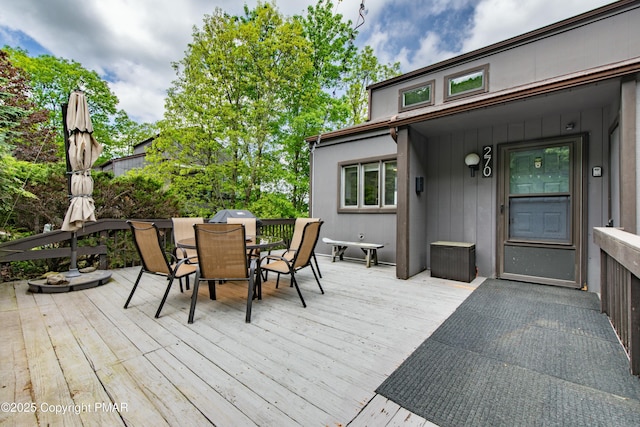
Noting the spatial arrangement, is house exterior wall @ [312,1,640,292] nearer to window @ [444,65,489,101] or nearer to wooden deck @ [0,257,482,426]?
window @ [444,65,489,101]

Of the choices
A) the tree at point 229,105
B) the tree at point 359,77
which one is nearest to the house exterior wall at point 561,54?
the tree at point 229,105

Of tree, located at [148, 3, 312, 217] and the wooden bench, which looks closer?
the wooden bench

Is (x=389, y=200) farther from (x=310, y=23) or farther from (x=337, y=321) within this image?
(x=310, y=23)

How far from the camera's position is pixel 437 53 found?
28.7 feet

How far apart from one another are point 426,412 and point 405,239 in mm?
3038

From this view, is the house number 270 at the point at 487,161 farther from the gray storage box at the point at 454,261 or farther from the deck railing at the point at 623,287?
the deck railing at the point at 623,287

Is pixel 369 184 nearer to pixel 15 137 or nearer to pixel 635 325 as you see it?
pixel 635 325

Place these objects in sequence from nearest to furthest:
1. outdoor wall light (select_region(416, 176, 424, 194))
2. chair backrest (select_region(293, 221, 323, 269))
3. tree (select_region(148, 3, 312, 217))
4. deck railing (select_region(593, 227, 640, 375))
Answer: deck railing (select_region(593, 227, 640, 375))
chair backrest (select_region(293, 221, 323, 269))
outdoor wall light (select_region(416, 176, 424, 194))
tree (select_region(148, 3, 312, 217))

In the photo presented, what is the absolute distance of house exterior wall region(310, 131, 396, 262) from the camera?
5.42 meters

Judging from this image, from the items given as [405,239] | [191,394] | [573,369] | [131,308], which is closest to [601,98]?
[405,239]

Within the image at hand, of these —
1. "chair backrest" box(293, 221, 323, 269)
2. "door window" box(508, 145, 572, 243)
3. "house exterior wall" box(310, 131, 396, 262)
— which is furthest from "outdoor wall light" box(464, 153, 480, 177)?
"chair backrest" box(293, 221, 323, 269)

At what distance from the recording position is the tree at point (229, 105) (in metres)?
9.23

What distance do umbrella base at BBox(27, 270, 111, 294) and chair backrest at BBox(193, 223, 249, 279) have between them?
2293 mm

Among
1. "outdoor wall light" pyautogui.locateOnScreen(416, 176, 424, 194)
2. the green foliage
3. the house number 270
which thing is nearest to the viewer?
the house number 270
